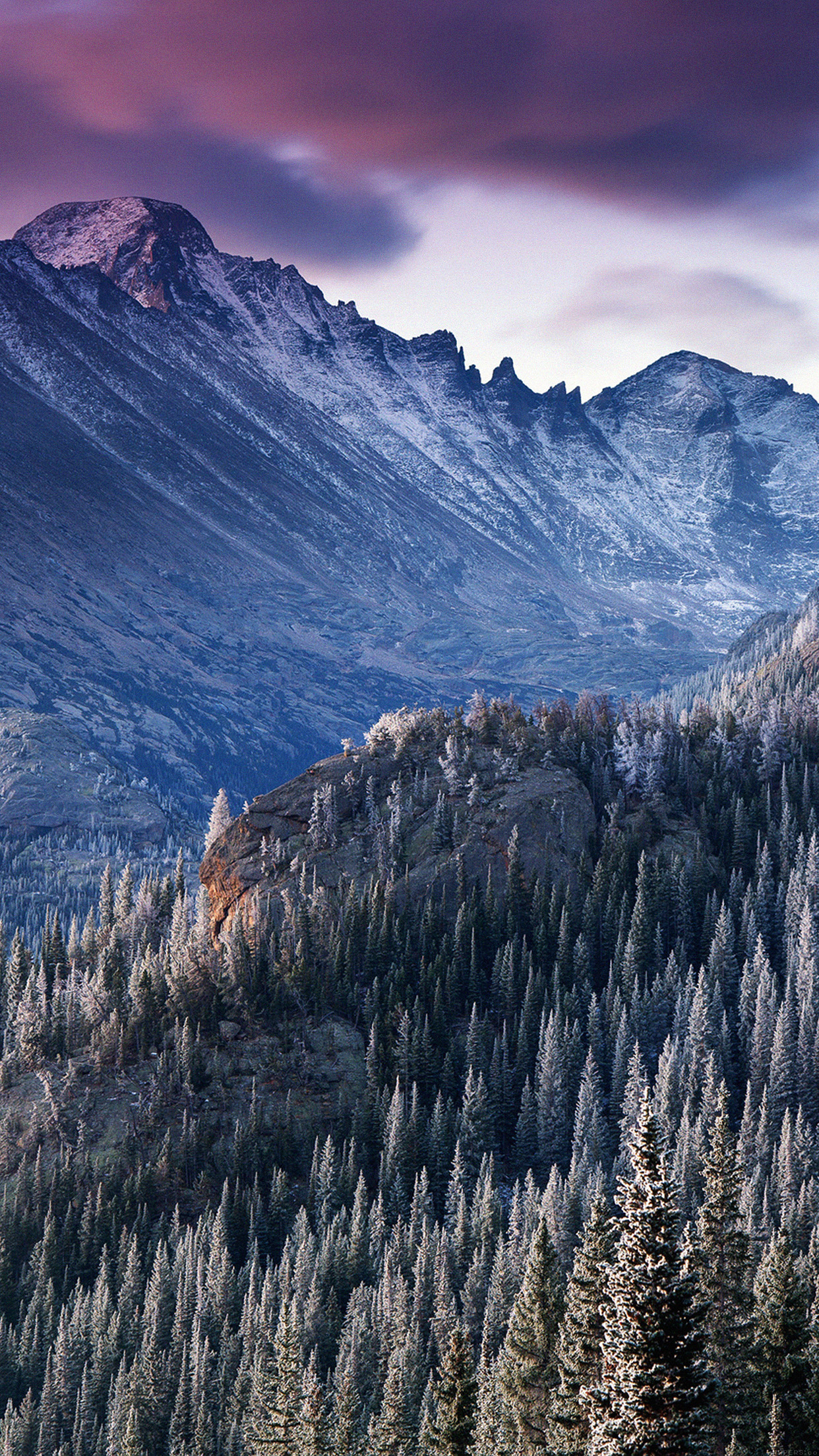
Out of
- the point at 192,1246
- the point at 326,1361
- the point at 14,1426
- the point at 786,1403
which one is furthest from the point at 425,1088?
the point at 786,1403

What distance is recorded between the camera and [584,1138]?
173 m

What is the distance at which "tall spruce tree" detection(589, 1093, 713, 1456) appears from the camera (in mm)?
44438

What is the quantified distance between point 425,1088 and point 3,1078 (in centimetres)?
6257

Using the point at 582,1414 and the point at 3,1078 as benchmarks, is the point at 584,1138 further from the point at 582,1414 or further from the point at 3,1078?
the point at 582,1414

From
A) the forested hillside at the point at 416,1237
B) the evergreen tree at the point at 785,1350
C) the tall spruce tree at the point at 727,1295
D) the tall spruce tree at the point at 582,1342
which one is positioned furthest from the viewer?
the tall spruce tree at the point at 727,1295

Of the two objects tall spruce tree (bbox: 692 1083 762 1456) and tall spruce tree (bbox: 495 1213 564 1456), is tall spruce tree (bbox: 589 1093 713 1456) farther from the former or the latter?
tall spruce tree (bbox: 495 1213 564 1456)

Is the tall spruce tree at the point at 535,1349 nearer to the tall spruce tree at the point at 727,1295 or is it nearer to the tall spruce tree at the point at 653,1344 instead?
the tall spruce tree at the point at 727,1295

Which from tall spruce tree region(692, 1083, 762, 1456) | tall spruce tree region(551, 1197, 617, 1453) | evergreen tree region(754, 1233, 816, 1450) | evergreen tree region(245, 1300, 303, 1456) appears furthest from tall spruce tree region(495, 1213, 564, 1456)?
evergreen tree region(245, 1300, 303, 1456)

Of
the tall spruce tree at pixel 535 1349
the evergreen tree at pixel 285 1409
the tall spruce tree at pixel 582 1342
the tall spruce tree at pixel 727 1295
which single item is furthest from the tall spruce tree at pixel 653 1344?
the evergreen tree at pixel 285 1409

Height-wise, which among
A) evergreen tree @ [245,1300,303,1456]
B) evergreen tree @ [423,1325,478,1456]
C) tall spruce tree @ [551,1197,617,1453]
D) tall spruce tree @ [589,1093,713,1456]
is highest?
tall spruce tree @ [589,1093,713,1456]

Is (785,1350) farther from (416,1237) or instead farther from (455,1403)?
(416,1237)

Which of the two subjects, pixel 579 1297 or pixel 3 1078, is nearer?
pixel 579 1297

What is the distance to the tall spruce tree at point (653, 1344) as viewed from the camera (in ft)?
146

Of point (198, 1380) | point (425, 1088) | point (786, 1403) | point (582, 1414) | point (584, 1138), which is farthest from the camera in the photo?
point (425, 1088)
